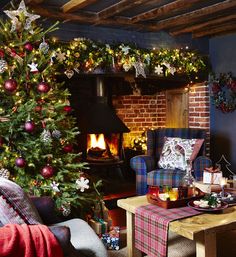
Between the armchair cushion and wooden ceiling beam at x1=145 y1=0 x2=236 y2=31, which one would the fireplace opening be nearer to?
the armchair cushion

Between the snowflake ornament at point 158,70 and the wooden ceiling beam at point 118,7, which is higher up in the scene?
the wooden ceiling beam at point 118,7

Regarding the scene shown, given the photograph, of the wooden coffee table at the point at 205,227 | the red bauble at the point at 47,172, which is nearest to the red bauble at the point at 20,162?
the red bauble at the point at 47,172

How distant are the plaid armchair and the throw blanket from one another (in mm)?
2447

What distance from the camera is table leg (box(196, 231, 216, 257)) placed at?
221 cm

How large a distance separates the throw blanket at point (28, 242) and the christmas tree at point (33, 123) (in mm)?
1277

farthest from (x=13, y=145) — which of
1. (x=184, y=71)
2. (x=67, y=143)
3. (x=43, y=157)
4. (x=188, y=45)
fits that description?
(x=188, y=45)

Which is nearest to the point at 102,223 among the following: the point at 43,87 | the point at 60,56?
the point at 43,87

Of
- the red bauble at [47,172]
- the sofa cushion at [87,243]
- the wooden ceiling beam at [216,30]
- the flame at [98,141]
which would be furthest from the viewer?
the flame at [98,141]

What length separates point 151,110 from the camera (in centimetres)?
621

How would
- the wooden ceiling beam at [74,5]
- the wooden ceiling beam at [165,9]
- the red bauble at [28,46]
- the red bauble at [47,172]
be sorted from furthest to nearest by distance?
1. the wooden ceiling beam at [165,9]
2. the wooden ceiling beam at [74,5]
3. the red bauble at [28,46]
4. the red bauble at [47,172]

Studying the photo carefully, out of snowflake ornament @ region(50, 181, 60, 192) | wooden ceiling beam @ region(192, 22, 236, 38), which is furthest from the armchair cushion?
wooden ceiling beam @ region(192, 22, 236, 38)

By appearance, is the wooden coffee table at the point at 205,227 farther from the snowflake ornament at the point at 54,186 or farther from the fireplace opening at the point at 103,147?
the fireplace opening at the point at 103,147

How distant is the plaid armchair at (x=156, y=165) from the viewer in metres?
4.01

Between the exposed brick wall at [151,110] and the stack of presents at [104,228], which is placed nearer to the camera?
the stack of presents at [104,228]
